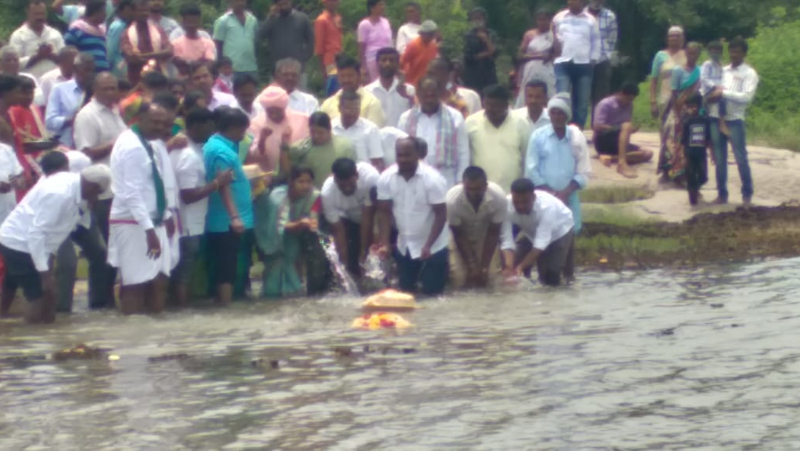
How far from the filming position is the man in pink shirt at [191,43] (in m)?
16.2

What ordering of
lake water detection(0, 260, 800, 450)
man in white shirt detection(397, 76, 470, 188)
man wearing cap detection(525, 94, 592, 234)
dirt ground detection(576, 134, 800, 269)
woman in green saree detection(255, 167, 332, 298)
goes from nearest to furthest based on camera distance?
lake water detection(0, 260, 800, 450), woman in green saree detection(255, 167, 332, 298), man wearing cap detection(525, 94, 592, 234), man in white shirt detection(397, 76, 470, 188), dirt ground detection(576, 134, 800, 269)

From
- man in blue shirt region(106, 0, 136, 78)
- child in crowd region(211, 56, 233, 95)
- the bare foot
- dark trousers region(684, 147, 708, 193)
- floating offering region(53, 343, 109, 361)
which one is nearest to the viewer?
floating offering region(53, 343, 109, 361)

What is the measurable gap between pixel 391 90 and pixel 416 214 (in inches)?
97.3

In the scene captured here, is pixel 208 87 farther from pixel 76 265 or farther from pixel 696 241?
pixel 696 241

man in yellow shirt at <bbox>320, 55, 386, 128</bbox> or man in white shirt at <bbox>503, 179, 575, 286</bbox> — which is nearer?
man in white shirt at <bbox>503, 179, 575, 286</bbox>

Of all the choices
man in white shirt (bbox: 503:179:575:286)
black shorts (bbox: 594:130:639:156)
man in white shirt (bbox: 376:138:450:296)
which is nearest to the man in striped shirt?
man in white shirt (bbox: 376:138:450:296)

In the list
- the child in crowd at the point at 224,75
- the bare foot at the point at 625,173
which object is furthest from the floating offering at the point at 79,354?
the bare foot at the point at 625,173

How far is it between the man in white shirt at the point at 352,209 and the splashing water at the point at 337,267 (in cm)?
5

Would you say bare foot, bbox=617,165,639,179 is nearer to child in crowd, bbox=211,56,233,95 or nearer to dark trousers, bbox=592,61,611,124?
dark trousers, bbox=592,61,611,124

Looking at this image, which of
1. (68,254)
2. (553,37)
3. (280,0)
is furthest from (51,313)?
(553,37)

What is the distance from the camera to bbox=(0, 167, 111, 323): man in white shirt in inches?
471

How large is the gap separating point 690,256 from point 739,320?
4.32 meters

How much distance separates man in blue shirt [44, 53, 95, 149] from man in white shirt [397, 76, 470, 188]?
2799 millimetres

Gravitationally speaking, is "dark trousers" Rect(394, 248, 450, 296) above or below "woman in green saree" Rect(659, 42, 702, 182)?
below
